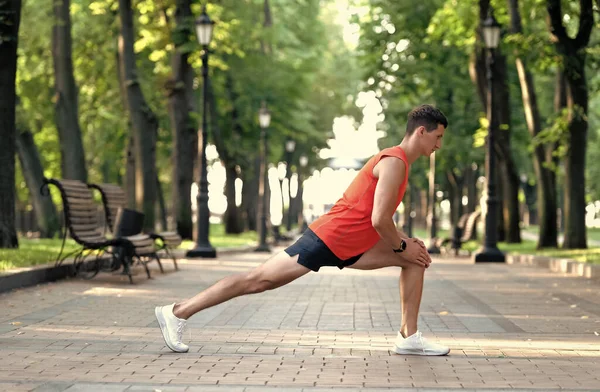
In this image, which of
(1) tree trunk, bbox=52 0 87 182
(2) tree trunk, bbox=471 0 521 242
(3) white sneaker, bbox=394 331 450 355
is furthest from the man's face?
(2) tree trunk, bbox=471 0 521 242

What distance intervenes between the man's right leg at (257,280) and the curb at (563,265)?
11.1m

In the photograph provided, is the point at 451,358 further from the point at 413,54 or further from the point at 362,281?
the point at 413,54

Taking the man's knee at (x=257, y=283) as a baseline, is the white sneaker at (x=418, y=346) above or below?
below

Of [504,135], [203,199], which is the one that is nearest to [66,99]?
[203,199]

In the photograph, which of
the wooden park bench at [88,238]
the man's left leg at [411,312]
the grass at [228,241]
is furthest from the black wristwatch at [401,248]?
the grass at [228,241]

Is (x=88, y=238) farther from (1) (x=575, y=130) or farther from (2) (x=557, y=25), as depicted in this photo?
(1) (x=575, y=130)

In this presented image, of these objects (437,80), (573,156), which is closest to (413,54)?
(437,80)

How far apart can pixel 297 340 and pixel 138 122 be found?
21978 millimetres

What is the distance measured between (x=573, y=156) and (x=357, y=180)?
1861cm

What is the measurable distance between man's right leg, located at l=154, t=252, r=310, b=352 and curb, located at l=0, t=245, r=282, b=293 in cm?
552

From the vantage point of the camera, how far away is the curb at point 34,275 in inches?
559

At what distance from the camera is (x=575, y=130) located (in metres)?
26.3

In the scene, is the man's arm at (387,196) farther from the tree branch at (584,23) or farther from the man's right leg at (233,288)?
the tree branch at (584,23)

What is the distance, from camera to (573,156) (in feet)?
87.0
